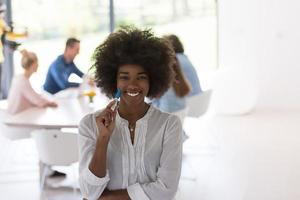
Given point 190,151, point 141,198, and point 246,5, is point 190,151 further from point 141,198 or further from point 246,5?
point 141,198

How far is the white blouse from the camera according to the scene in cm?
184

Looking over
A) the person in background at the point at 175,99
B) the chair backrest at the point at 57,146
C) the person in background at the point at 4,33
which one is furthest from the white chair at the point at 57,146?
the person in background at the point at 4,33

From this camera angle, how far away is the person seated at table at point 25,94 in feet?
14.9

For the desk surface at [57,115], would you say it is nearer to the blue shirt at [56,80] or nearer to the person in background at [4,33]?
the blue shirt at [56,80]

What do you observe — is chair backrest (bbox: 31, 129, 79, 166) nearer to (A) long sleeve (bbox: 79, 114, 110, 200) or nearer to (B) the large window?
(A) long sleeve (bbox: 79, 114, 110, 200)

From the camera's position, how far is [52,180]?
484 cm

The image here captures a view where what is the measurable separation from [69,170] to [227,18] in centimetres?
371

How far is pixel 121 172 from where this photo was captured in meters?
1.85

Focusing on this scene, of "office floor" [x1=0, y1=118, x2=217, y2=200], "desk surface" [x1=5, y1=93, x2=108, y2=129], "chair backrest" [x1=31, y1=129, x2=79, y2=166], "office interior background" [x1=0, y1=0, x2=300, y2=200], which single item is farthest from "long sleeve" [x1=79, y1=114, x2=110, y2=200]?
"office interior background" [x1=0, y1=0, x2=300, y2=200]

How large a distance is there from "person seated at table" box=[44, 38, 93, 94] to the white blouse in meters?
3.51

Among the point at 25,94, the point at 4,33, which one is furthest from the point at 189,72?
the point at 4,33

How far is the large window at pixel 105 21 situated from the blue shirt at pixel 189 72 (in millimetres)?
3123

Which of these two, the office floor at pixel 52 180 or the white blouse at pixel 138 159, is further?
the office floor at pixel 52 180

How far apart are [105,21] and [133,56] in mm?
6553
